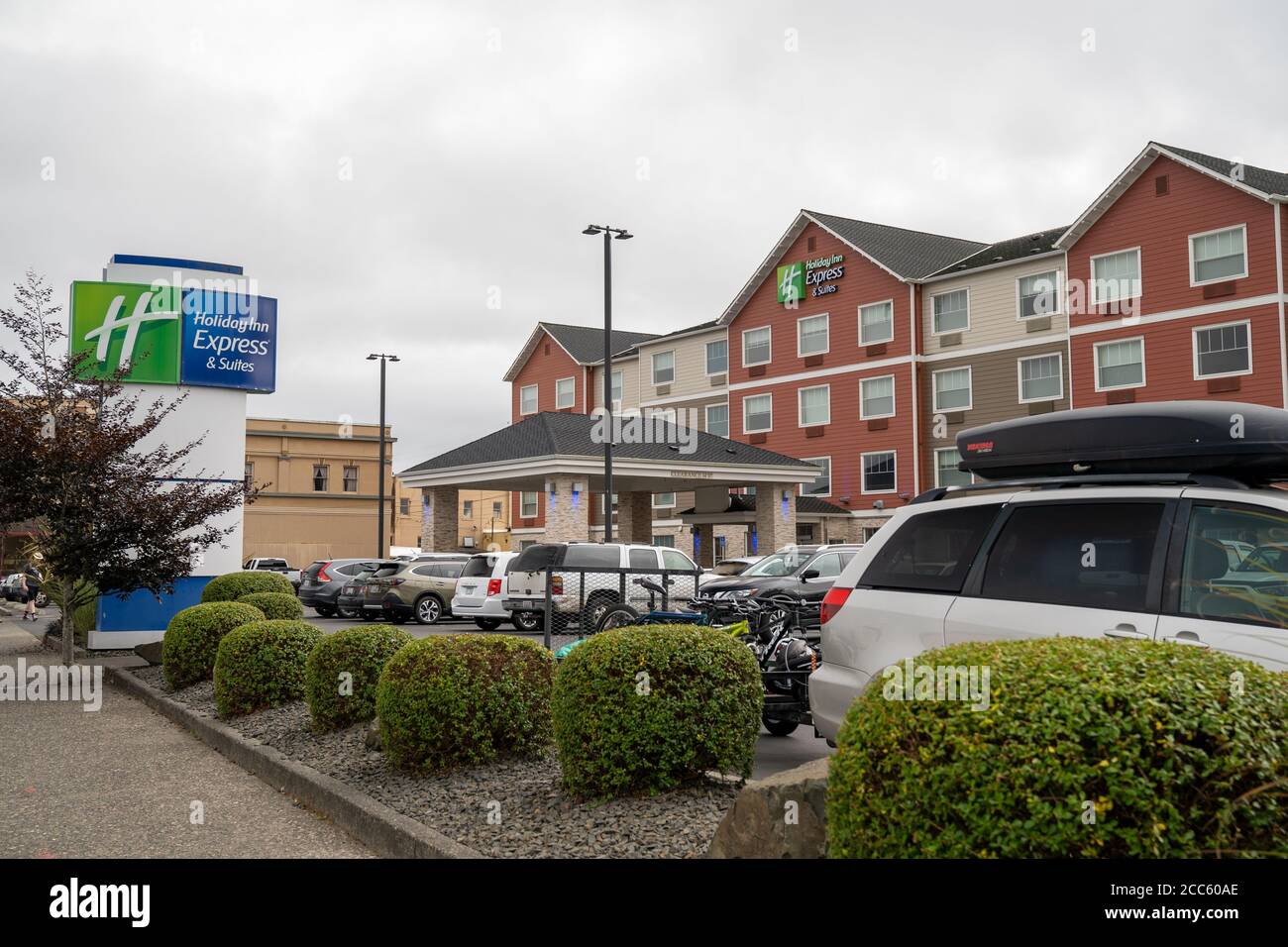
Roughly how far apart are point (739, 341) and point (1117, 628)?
4288cm

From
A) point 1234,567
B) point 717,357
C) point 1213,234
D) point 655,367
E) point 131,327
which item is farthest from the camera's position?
point 655,367

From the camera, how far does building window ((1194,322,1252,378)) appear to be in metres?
32.2

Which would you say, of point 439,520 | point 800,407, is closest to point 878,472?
point 800,407

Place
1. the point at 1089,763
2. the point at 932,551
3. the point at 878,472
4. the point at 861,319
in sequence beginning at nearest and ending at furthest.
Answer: the point at 1089,763, the point at 932,551, the point at 878,472, the point at 861,319

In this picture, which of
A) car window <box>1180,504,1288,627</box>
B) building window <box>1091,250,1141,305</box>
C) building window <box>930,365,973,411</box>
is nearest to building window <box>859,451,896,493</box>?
building window <box>930,365,973,411</box>

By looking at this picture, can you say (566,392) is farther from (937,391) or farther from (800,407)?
(937,391)

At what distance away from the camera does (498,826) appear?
6.14m

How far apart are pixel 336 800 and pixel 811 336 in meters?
39.1

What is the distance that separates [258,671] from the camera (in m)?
10.8

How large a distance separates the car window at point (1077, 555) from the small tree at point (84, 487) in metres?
13.0

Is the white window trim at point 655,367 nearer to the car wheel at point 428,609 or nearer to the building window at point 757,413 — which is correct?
the building window at point 757,413

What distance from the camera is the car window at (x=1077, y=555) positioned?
5.33 meters

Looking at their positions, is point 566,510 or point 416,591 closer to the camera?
point 416,591

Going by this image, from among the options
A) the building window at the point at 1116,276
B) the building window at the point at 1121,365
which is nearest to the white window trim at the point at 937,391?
the building window at the point at 1121,365
